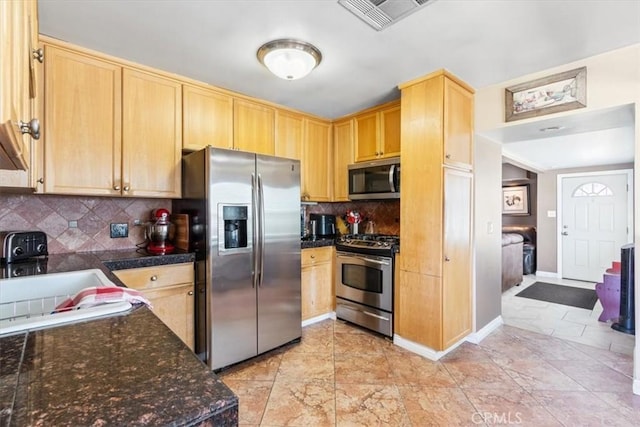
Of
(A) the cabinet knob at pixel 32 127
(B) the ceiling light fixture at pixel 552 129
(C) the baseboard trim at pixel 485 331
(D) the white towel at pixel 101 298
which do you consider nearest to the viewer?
(A) the cabinet knob at pixel 32 127

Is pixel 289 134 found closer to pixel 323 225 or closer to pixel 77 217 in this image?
pixel 323 225

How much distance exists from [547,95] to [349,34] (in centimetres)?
165

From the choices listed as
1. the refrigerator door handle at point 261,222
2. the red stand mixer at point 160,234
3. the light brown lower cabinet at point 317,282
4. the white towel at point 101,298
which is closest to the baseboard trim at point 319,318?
the light brown lower cabinet at point 317,282

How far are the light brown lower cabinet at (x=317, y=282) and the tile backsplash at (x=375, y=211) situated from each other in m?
0.61

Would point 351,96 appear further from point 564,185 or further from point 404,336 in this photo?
point 564,185

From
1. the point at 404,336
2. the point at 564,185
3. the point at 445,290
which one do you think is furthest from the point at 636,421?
the point at 564,185

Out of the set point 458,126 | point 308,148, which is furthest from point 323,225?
point 458,126

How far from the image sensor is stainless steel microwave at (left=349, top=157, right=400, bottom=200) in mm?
2922

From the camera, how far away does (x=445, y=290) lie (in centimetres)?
248

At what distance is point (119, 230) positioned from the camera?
2.52 m

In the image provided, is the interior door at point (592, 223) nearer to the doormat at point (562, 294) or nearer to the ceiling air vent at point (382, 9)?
the doormat at point (562, 294)

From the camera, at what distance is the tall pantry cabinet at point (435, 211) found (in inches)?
96.2

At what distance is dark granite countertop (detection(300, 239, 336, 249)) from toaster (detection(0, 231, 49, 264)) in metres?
1.92

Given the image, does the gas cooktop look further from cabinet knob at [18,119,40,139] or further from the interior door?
the interior door
